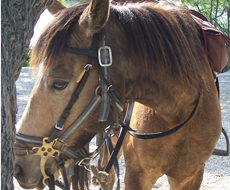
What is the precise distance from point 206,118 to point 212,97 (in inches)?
6.0

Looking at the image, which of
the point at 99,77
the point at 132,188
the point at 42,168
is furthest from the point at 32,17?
A: the point at 132,188

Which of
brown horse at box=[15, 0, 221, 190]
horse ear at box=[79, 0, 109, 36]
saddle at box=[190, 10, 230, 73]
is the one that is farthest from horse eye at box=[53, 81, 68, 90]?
saddle at box=[190, 10, 230, 73]

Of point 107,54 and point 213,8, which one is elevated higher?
point 107,54

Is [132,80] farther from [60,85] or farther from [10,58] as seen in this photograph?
[10,58]

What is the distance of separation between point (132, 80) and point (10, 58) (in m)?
0.67

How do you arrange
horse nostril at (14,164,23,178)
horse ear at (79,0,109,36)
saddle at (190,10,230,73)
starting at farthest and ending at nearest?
saddle at (190,10,230,73) → horse nostril at (14,164,23,178) → horse ear at (79,0,109,36)

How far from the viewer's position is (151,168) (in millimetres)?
1907

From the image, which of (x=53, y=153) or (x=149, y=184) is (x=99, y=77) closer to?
(x=53, y=153)

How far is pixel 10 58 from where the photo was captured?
99 centimetres

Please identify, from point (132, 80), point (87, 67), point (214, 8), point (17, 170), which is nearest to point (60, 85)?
point (87, 67)

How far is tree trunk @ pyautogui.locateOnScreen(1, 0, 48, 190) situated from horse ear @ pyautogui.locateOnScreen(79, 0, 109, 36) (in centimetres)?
26

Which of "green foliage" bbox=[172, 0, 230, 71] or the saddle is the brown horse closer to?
the saddle

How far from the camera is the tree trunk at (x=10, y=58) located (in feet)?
3.00

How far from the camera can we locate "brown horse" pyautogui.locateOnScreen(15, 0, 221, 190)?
1.30m
